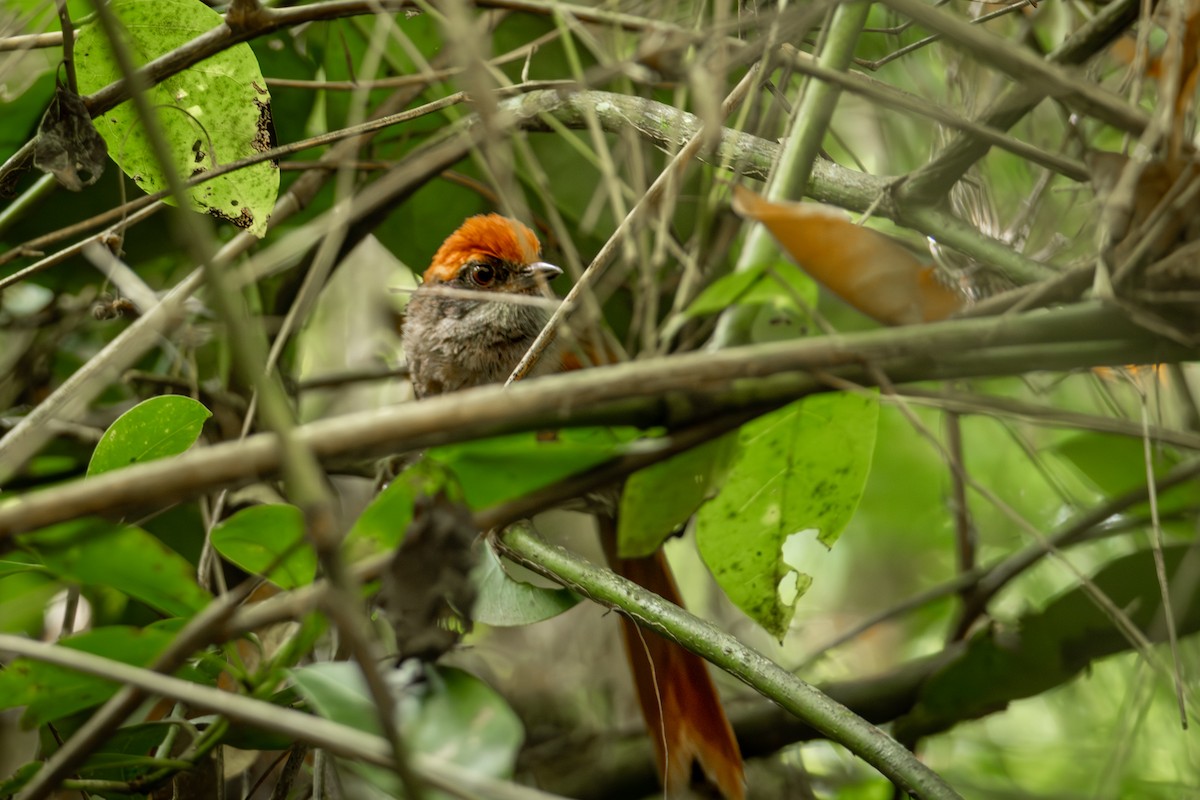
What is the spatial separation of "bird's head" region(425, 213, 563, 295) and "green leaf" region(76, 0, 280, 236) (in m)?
1.12

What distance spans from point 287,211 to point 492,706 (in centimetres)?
187

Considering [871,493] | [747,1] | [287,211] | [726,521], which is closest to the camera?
[726,521]

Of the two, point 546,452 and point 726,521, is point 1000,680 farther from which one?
point 546,452

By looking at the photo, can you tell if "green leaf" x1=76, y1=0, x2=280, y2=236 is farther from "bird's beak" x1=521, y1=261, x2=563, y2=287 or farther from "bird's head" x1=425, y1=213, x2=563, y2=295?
→ "bird's head" x1=425, y1=213, x2=563, y2=295

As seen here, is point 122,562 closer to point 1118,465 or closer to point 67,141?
point 67,141

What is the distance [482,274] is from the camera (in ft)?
10.3

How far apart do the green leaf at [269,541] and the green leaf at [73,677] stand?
0.45ft

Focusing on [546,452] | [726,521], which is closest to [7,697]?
[546,452]

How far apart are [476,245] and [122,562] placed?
6.34ft

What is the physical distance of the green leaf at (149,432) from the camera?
1.52 meters

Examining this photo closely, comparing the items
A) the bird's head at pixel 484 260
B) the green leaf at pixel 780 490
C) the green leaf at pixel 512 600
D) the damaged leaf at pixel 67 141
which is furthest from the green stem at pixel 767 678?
the bird's head at pixel 484 260

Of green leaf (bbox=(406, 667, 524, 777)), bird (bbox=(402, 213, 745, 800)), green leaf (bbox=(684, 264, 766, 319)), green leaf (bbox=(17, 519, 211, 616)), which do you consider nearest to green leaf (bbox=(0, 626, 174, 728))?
green leaf (bbox=(17, 519, 211, 616))

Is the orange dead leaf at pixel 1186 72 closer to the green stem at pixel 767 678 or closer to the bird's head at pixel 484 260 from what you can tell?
the green stem at pixel 767 678

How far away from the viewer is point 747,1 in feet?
7.11
